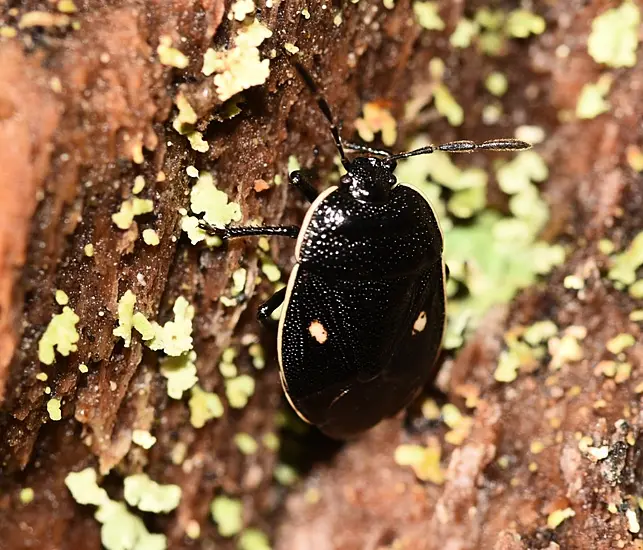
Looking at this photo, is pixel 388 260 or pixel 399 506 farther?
pixel 399 506

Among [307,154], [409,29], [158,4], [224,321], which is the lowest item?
[224,321]

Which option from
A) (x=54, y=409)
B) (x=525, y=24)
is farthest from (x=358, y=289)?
(x=525, y=24)

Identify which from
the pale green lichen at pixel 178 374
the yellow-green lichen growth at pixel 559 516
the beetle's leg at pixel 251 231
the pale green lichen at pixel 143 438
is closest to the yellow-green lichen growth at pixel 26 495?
the pale green lichen at pixel 143 438

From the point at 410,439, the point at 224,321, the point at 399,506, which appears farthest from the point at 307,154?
the point at 399,506

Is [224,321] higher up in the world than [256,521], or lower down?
higher up

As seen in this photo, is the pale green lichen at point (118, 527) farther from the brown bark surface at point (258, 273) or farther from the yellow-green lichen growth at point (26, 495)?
the yellow-green lichen growth at point (26, 495)

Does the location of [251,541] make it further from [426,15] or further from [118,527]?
[426,15]

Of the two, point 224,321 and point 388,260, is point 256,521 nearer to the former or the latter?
point 224,321
